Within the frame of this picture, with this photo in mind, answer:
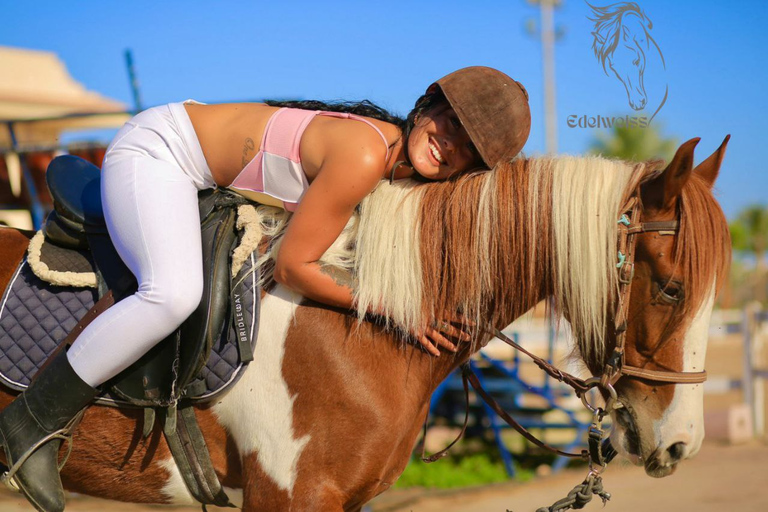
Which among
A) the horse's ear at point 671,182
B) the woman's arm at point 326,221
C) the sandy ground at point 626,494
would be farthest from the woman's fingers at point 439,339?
the sandy ground at point 626,494

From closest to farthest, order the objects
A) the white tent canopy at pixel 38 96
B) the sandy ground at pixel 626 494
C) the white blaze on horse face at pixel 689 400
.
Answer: the white blaze on horse face at pixel 689 400
the sandy ground at pixel 626 494
the white tent canopy at pixel 38 96

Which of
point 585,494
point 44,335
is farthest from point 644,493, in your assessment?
point 44,335

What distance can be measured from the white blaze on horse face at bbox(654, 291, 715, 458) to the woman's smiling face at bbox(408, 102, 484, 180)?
932mm

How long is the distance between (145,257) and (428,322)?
0.97 metres

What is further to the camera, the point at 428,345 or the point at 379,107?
the point at 379,107

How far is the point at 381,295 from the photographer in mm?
2223

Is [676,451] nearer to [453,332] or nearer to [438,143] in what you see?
[453,332]

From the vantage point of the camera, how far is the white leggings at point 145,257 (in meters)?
2.11

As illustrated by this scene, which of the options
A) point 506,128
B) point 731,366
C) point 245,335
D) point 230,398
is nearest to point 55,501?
point 230,398

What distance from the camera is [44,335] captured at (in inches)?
88.9

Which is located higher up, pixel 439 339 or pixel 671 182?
pixel 671 182

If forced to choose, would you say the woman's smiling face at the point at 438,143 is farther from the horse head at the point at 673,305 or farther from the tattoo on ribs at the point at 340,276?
the horse head at the point at 673,305

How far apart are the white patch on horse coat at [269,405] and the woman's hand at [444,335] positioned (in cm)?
47

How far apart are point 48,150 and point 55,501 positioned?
5.16 meters
